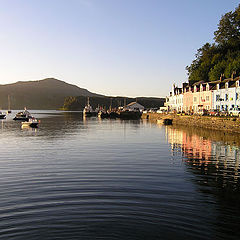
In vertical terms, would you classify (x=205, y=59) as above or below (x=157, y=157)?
above

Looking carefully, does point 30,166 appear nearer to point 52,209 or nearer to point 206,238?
point 52,209

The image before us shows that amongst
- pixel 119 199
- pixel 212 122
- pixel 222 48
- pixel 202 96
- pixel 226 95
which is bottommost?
pixel 119 199

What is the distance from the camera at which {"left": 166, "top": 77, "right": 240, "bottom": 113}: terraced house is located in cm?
7175

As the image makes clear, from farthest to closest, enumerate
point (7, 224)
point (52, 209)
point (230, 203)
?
1. point (230, 203)
2. point (52, 209)
3. point (7, 224)

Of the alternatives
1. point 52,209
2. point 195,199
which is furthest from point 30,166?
point 195,199

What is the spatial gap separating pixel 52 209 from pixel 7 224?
6.91 feet

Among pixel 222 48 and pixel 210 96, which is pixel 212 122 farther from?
pixel 222 48

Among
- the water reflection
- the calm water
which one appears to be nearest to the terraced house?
Answer: the water reflection

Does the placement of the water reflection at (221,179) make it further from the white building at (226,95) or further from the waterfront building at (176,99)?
the waterfront building at (176,99)

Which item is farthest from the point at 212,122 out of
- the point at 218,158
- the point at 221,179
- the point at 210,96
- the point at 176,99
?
the point at 176,99

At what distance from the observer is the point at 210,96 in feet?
270

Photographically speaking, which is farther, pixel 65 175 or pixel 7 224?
pixel 65 175

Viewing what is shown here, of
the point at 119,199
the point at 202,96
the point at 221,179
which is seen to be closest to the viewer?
the point at 119,199

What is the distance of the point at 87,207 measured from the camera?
12258mm
